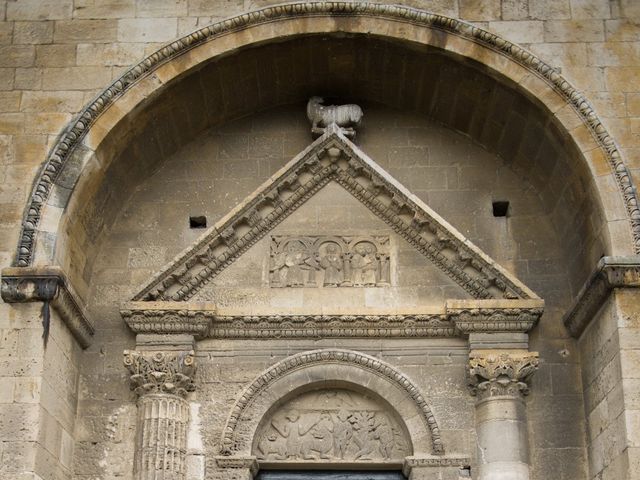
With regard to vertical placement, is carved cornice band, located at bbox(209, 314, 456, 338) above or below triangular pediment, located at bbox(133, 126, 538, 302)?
below

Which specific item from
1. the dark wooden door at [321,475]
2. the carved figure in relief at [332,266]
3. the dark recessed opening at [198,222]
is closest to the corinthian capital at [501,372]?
the dark wooden door at [321,475]

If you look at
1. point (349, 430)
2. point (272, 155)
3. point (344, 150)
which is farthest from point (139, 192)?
point (349, 430)

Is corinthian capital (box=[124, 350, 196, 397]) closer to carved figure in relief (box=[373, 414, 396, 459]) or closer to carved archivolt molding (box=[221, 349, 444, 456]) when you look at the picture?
carved archivolt molding (box=[221, 349, 444, 456])

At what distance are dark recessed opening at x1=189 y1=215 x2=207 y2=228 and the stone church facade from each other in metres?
0.02

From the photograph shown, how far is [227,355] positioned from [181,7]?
359 cm

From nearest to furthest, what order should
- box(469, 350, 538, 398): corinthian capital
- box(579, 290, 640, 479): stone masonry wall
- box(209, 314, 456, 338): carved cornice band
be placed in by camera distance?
box(579, 290, 640, 479): stone masonry wall < box(469, 350, 538, 398): corinthian capital < box(209, 314, 456, 338): carved cornice band

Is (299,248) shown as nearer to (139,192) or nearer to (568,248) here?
(139,192)

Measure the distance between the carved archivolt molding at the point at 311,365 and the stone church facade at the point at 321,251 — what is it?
2cm

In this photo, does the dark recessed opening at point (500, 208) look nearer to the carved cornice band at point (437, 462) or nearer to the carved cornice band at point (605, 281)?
the carved cornice band at point (605, 281)

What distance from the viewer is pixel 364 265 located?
37.7ft

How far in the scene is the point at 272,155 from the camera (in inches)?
482

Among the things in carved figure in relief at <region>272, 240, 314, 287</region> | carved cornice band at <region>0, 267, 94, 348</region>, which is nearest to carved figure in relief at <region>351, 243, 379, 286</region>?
carved figure in relief at <region>272, 240, 314, 287</region>

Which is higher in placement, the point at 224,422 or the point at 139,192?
the point at 139,192

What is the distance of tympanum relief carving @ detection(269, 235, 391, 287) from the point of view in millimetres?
11414
